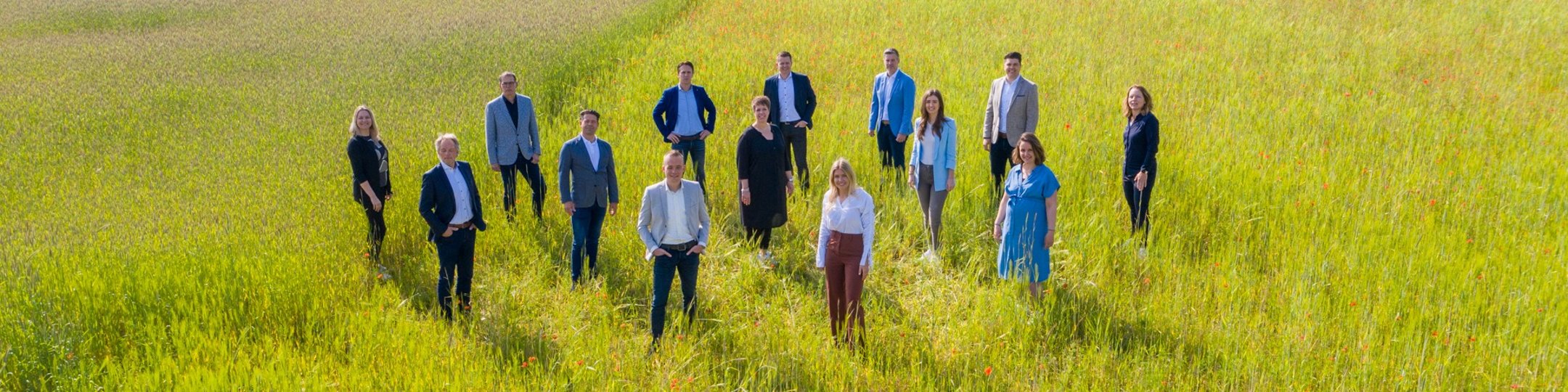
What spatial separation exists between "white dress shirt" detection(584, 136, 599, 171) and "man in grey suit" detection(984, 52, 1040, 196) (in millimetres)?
3297

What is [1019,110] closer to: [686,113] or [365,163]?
[686,113]

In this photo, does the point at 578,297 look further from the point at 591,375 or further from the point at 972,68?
the point at 972,68

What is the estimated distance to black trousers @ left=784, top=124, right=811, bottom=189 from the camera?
27.5 feet

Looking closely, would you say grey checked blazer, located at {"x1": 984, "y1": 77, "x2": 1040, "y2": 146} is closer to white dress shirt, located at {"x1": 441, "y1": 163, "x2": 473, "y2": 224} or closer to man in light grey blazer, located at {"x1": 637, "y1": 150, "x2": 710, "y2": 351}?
man in light grey blazer, located at {"x1": 637, "y1": 150, "x2": 710, "y2": 351}

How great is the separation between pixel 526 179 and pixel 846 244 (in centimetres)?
383

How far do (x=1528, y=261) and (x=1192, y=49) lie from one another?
28.8 feet

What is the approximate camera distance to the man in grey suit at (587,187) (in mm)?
6406

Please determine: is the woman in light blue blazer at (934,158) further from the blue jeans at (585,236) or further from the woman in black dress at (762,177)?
the blue jeans at (585,236)

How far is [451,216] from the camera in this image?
5652 mm

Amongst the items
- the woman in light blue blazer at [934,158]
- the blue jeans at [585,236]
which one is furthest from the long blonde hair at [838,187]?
the blue jeans at [585,236]

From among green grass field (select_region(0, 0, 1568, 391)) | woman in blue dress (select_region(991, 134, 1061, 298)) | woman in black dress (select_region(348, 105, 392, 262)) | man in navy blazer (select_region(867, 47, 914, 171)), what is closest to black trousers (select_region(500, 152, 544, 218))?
green grass field (select_region(0, 0, 1568, 391))

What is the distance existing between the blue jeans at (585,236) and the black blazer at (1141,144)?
397 centimetres

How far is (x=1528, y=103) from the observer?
1070 cm

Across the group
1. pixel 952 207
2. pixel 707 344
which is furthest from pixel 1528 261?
pixel 707 344
